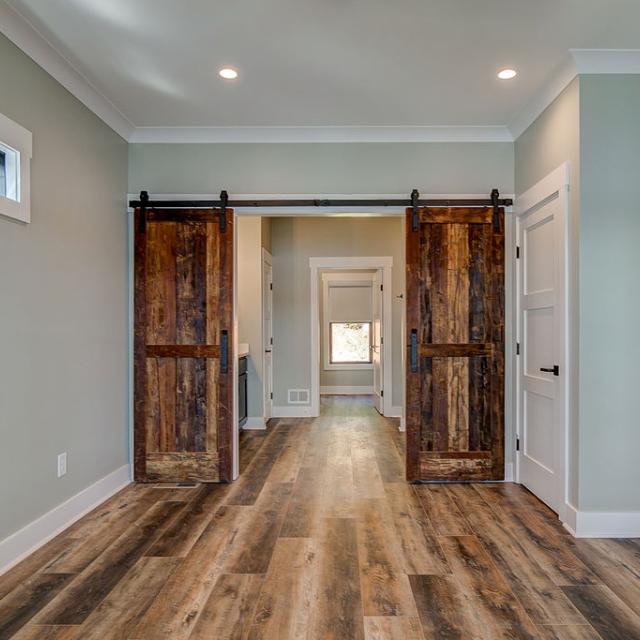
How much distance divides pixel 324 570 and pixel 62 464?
170 cm

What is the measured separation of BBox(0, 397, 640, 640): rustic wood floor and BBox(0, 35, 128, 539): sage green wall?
1.39 ft

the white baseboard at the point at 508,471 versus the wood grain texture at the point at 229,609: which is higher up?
the white baseboard at the point at 508,471

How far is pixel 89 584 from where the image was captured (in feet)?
7.50

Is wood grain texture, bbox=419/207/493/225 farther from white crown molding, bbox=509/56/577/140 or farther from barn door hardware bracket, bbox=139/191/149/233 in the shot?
barn door hardware bracket, bbox=139/191/149/233

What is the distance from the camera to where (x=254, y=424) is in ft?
19.1

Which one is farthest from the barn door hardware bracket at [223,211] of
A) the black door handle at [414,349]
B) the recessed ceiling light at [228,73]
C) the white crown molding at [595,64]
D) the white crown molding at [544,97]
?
the white crown molding at [595,64]

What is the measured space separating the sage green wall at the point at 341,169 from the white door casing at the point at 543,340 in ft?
1.62

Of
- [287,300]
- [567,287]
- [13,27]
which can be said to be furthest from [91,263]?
[287,300]

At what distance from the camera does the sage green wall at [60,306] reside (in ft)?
8.21

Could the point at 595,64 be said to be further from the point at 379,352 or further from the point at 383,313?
the point at 379,352

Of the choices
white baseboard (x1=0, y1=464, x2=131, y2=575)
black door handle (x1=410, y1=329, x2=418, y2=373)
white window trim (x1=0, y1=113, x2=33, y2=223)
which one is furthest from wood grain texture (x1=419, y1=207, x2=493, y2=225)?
white baseboard (x1=0, y1=464, x2=131, y2=575)

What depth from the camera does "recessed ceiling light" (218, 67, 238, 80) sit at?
2.97m

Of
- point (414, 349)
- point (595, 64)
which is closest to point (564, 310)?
point (414, 349)

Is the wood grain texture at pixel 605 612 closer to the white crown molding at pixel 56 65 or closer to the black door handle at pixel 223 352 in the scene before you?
the black door handle at pixel 223 352
